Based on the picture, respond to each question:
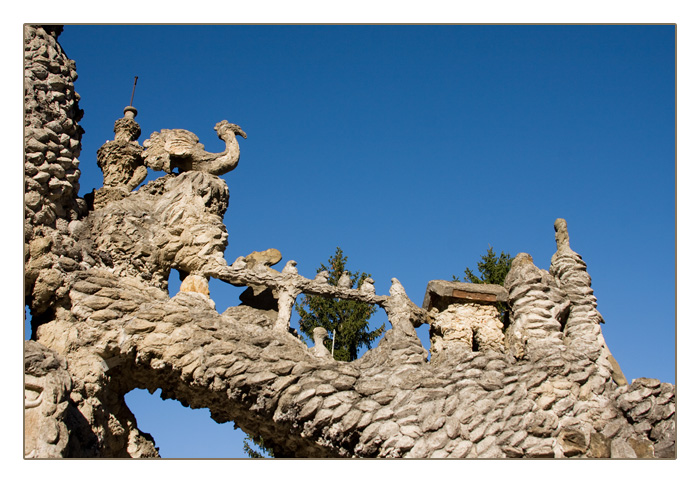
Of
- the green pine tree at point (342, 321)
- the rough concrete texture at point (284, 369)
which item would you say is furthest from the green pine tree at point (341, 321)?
the rough concrete texture at point (284, 369)

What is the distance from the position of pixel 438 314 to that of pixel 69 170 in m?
6.48

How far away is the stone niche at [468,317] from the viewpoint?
1321 cm

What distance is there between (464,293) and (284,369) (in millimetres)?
3861

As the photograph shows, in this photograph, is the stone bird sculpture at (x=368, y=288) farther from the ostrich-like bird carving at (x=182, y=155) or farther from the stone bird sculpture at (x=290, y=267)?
the ostrich-like bird carving at (x=182, y=155)

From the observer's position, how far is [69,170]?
12258mm

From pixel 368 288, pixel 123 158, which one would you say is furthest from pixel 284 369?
pixel 123 158

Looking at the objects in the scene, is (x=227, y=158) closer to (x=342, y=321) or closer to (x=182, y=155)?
(x=182, y=155)

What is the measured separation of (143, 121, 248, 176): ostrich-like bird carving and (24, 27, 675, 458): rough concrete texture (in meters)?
2.01

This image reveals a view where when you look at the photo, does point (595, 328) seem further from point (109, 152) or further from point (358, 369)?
point (109, 152)

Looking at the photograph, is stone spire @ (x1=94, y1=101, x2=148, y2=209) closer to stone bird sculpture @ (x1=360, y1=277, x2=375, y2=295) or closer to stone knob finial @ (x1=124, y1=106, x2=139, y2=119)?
stone knob finial @ (x1=124, y1=106, x2=139, y2=119)

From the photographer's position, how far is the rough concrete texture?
394 inches

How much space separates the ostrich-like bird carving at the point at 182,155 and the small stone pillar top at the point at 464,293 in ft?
16.6

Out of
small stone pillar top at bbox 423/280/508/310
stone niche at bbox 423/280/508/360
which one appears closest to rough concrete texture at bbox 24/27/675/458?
stone niche at bbox 423/280/508/360
